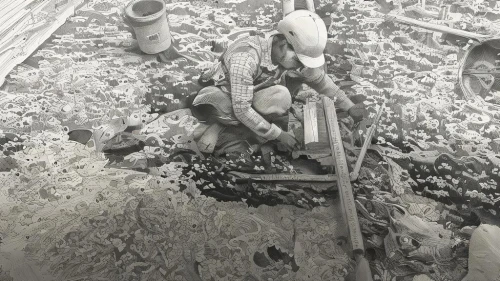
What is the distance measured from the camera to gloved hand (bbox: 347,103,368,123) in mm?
2268

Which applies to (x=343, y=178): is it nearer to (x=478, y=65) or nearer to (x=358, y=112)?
(x=358, y=112)

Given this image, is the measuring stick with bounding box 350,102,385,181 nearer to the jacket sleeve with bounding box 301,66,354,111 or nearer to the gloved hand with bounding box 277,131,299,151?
the jacket sleeve with bounding box 301,66,354,111

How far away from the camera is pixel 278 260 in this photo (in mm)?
2125

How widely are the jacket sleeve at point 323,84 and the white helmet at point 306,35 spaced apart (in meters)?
0.03

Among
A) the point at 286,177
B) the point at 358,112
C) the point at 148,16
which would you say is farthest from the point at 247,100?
the point at 148,16

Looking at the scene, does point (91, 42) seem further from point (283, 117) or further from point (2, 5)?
point (283, 117)

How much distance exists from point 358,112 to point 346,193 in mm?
360

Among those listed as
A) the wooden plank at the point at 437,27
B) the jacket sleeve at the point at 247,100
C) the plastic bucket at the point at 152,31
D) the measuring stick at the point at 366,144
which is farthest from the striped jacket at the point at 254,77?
the wooden plank at the point at 437,27

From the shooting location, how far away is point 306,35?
2.26 meters

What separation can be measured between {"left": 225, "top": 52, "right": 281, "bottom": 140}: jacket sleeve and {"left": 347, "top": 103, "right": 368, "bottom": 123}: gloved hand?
0.32 metres

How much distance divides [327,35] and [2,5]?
1.56 metres

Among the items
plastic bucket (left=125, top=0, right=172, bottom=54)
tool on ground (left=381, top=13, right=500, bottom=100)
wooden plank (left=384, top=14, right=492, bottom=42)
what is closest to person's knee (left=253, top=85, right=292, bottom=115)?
plastic bucket (left=125, top=0, right=172, bottom=54)

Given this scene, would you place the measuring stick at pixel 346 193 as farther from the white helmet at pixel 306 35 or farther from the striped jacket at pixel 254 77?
the white helmet at pixel 306 35

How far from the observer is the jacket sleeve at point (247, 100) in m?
2.25
